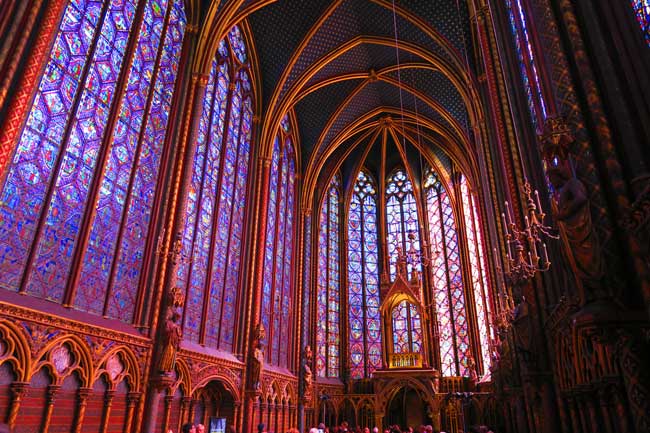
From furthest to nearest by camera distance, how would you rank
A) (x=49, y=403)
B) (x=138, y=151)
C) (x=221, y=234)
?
(x=221, y=234), (x=138, y=151), (x=49, y=403)

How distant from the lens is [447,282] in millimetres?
22766

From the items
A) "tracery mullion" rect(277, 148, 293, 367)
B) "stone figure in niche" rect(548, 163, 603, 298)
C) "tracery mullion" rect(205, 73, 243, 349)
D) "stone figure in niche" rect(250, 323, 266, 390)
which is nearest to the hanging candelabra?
"stone figure in niche" rect(548, 163, 603, 298)

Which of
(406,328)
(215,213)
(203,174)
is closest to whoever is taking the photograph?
(203,174)

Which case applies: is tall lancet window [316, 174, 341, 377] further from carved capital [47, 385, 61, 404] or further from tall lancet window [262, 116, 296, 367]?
carved capital [47, 385, 61, 404]

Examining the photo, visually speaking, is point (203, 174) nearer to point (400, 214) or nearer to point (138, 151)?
point (138, 151)

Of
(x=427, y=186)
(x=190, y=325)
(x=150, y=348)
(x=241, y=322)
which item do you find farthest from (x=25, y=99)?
(x=427, y=186)

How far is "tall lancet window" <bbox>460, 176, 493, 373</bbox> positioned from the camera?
19.9 metres

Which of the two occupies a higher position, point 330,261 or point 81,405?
point 330,261

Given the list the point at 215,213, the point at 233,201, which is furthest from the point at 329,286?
the point at 215,213

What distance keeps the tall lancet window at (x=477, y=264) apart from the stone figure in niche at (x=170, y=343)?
13.2m

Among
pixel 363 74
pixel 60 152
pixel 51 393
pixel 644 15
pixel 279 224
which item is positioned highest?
pixel 363 74

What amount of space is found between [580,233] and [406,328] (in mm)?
18227

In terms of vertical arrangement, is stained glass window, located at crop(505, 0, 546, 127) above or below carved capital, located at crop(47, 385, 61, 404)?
above

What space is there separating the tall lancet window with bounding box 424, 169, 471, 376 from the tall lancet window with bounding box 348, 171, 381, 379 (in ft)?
9.75
